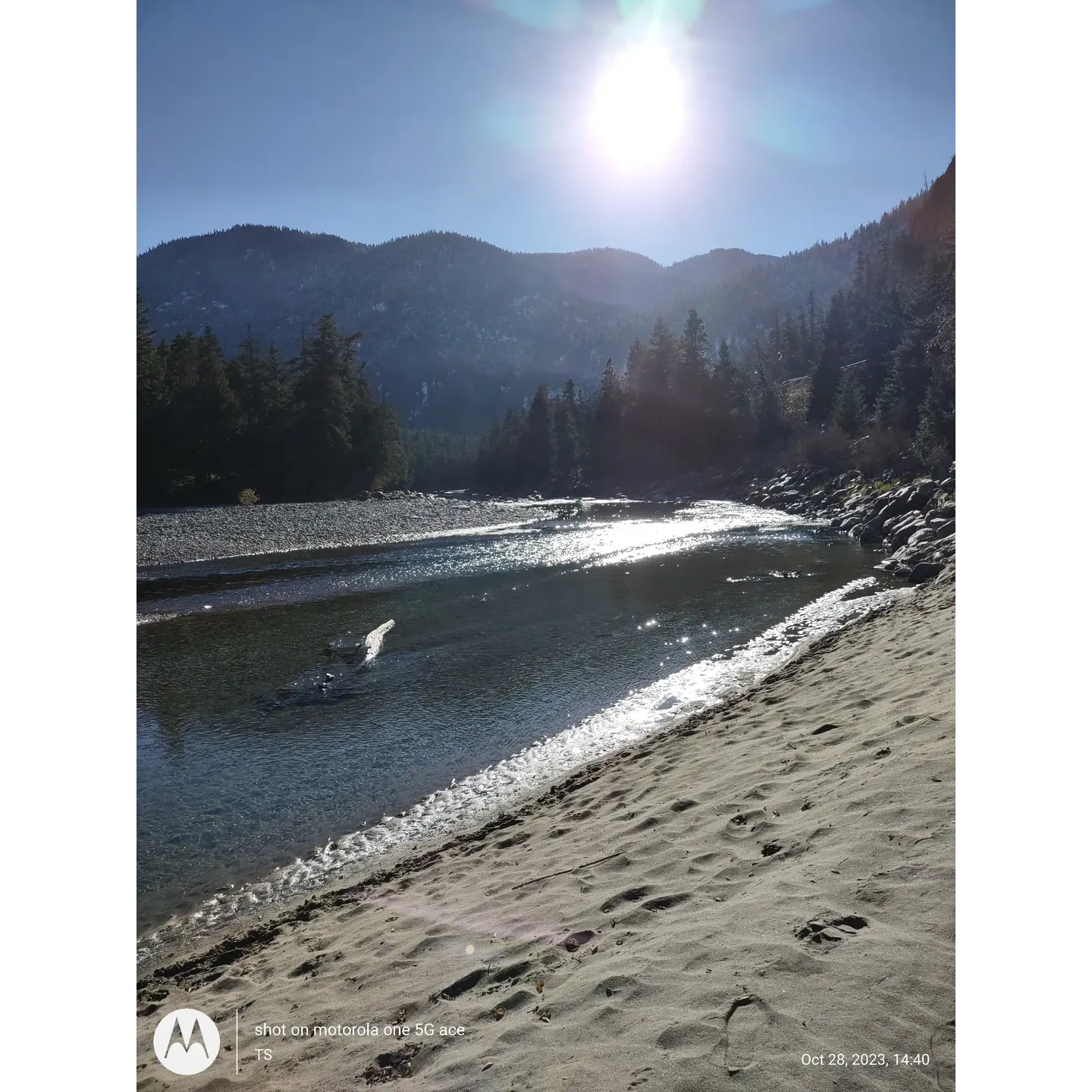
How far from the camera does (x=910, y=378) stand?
525 inches

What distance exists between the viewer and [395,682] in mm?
10078

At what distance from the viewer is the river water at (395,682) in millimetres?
6273

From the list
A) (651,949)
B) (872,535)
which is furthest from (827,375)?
(651,949)

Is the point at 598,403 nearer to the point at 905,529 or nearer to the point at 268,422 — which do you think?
the point at 268,422

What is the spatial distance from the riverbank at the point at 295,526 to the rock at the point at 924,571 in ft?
52.5

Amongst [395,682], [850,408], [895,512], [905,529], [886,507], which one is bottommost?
[395,682]

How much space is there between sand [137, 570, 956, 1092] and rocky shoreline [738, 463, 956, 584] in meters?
5.40

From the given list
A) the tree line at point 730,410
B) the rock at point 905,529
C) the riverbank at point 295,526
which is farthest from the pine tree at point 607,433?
the rock at point 905,529

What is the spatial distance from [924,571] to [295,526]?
21.7m

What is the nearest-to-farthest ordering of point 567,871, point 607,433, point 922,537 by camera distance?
point 567,871 < point 922,537 < point 607,433

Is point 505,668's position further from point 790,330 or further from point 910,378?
point 790,330

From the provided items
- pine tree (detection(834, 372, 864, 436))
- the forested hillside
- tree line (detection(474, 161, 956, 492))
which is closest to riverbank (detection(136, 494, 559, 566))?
the forested hillside
